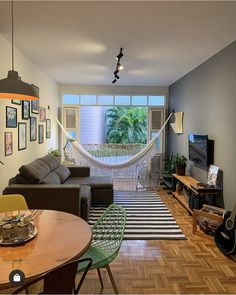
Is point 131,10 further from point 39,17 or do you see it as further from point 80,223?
point 80,223

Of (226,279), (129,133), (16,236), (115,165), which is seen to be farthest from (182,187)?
(16,236)

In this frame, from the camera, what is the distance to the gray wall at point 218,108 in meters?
3.21

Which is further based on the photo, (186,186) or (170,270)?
(186,186)

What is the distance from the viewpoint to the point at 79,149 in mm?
5391

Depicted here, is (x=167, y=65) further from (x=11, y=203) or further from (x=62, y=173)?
(x=11, y=203)

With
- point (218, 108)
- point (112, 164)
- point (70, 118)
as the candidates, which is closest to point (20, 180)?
point (112, 164)

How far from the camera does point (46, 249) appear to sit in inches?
57.3

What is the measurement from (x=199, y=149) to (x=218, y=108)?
0.74 m

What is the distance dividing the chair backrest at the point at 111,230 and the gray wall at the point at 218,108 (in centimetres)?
161

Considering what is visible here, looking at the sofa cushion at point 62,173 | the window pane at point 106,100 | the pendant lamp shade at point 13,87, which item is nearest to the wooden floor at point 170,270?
the pendant lamp shade at point 13,87

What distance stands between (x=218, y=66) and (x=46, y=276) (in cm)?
333

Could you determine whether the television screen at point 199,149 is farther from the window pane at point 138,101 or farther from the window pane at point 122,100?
the window pane at point 122,100

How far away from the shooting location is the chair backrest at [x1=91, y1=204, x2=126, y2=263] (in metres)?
2.05

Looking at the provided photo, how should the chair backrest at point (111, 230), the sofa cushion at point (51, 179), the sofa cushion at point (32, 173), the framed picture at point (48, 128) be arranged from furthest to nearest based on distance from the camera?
the framed picture at point (48, 128) → the sofa cushion at point (51, 179) → the sofa cushion at point (32, 173) → the chair backrest at point (111, 230)
